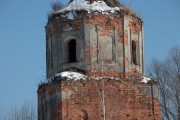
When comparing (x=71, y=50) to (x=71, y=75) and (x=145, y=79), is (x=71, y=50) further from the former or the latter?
(x=145, y=79)

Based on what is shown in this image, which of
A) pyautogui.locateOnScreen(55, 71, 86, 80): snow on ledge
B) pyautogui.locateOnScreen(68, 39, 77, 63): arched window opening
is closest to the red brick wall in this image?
pyautogui.locateOnScreen(55, 71, 86, 80): snow on ledge

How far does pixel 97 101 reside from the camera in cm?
1595

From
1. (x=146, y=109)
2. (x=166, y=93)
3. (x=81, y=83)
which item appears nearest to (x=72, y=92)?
(x=81, y=83)

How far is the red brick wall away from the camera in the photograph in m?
15.9

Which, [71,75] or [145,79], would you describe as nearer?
[71,75]

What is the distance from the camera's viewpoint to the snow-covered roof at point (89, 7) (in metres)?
17.0

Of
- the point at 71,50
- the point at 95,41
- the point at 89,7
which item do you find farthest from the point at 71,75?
the point at 89,7

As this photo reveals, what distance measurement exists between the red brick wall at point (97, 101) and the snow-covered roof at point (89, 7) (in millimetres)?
2550

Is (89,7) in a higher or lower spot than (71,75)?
higher

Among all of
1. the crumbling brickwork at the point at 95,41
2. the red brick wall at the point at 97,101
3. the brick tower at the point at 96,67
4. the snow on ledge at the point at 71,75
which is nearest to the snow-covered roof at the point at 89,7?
the brick tower at the point at 96,67

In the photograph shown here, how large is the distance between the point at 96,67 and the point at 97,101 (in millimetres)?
1199

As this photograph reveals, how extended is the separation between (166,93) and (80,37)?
10.6 m

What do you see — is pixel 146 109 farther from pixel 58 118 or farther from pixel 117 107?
pixel 58 118

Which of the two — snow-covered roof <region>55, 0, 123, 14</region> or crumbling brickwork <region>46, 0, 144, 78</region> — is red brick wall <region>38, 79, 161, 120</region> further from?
snow-covered roof <region>55, 0, 123, 14</region>
